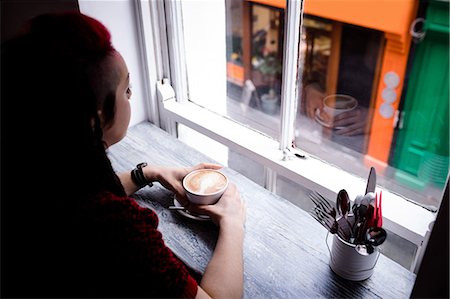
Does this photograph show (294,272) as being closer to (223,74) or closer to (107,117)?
(107,117)

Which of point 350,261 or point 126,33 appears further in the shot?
point 126,33

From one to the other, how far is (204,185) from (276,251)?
0.78ft

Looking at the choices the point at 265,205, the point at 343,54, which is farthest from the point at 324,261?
the point at 343,54

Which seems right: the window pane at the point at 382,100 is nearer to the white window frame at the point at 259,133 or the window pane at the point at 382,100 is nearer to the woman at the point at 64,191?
the white window frame at the point at 259,133

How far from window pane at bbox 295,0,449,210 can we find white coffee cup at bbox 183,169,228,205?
352mm

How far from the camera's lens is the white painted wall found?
1295mm

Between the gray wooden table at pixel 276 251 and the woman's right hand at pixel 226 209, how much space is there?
4cm

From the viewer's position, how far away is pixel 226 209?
96cm

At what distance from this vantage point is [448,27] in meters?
1.47

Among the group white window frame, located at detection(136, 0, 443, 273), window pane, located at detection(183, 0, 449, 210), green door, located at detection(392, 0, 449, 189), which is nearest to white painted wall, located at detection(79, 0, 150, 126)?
white window frame, located at detection(136, 0, 443, 273)

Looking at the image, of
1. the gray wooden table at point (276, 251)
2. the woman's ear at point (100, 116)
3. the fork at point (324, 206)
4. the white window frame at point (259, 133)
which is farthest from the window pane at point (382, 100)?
the woman's ear at point (100, 116)

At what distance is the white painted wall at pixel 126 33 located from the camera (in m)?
1.29

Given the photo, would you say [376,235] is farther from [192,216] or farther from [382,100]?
[382,100]

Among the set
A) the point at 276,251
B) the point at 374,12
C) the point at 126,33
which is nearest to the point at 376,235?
the point at 276,251
